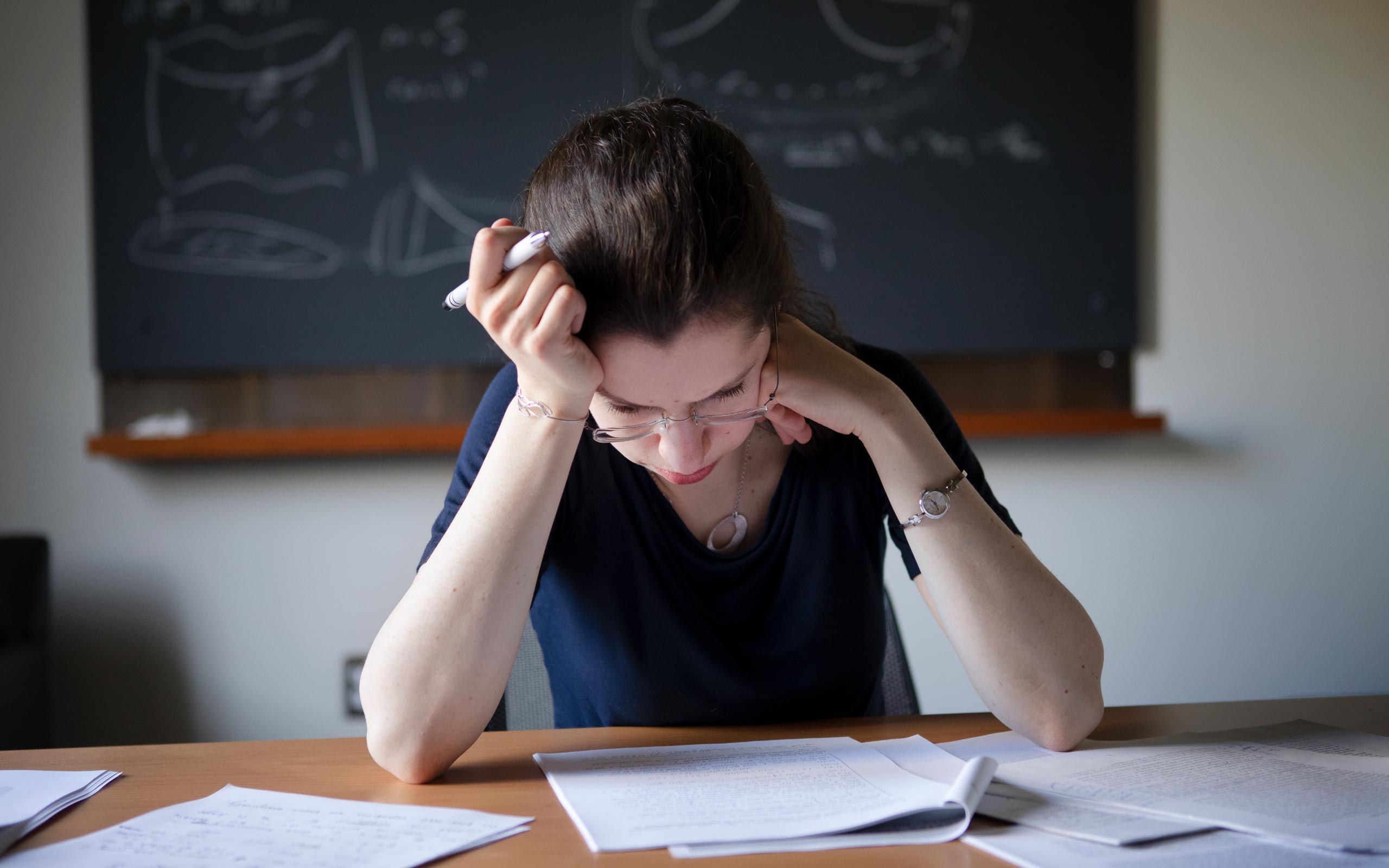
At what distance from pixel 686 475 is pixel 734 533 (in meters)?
0.22

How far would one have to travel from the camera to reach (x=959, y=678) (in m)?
2.27

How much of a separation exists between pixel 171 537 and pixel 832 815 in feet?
6.57

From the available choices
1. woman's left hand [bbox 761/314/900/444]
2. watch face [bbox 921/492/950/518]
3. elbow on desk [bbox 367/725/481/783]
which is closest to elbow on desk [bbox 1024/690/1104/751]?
watch face [bbox 921/492/950/518]

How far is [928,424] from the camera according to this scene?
3.61 ft

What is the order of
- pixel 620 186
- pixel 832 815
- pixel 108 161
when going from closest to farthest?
1. pixel 832 815
2. pixel 620 186
3. pixel 108 161

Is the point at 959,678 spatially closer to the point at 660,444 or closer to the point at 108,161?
the point at 660,444

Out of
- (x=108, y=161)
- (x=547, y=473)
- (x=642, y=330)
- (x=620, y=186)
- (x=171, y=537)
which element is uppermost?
(x=108, y=161)

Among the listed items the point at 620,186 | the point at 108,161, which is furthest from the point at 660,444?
the point at 108,161

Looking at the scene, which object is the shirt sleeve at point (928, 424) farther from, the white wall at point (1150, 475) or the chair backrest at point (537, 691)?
the white wall at point (1150, 475)

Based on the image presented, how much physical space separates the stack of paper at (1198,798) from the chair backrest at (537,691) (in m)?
0.29

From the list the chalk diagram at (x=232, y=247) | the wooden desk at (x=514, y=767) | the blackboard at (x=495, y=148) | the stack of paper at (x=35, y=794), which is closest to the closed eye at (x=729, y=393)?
the wooden desk at (x=514, y=767)

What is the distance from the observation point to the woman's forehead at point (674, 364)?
2.77 ft

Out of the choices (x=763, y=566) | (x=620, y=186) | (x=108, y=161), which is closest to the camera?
(x=620, y=186)

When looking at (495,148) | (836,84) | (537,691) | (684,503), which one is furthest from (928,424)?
(495,148)
